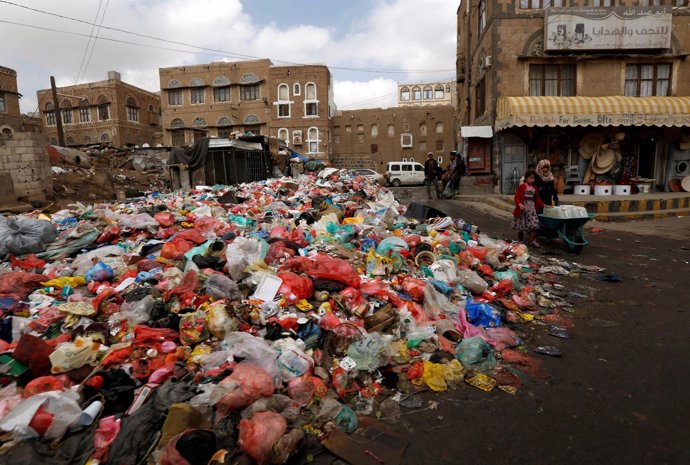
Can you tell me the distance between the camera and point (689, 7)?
44.8 feet

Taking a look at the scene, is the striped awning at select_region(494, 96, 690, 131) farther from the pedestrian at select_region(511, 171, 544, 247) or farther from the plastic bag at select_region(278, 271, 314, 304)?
the plastic bag at select_region(278, 271, 314, 304)

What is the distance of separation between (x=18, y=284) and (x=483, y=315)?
4722 millimetres

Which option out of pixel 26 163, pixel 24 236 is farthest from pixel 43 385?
pixel 26 163

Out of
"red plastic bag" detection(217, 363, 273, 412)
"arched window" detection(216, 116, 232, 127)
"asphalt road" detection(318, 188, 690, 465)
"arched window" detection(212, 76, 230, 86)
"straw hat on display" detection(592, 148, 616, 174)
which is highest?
"arched window" detection(212, 76, 230, 86)

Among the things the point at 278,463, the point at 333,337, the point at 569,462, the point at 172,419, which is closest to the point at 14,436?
the point at 172,419

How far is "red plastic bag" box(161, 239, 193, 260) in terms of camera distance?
5.20 meters

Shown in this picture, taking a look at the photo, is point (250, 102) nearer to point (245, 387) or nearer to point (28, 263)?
point (28, 263)

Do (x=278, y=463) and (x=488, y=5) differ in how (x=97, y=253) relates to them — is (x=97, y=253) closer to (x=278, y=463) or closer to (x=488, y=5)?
(x=278, y=463)

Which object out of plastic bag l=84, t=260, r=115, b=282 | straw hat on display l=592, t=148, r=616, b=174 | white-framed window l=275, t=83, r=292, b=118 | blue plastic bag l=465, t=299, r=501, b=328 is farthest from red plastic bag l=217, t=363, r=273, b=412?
white-framed window l=275, t=83, r=292, b=118

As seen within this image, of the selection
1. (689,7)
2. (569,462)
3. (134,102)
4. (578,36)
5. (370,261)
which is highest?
(134,102)

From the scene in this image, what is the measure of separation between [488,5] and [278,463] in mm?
16480

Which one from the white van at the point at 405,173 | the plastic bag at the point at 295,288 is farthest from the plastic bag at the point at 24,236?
the white van at the point at 405,173

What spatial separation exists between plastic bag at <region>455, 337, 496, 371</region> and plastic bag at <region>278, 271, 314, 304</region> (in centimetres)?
150

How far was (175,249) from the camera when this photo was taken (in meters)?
5.27
